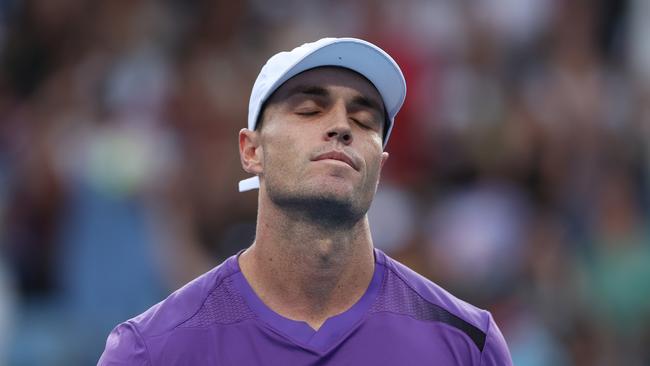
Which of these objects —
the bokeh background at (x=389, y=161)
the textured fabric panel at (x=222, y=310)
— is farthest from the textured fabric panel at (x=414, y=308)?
the bokeh background at (x=389, y=161)

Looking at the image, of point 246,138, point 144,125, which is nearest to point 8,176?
point 144,125

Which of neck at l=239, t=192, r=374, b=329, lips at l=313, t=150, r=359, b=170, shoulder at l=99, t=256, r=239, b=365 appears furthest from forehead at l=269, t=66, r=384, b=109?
shoulder at l=99, t=256, r=239, b=365

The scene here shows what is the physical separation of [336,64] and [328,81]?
6cm

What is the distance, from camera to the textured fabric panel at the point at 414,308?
3688mm

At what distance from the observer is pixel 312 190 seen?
141 inches

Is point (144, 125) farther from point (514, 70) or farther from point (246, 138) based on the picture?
point (246, 138)

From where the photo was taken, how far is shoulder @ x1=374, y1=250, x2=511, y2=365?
3.69m

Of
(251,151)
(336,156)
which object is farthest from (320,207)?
(251,151)

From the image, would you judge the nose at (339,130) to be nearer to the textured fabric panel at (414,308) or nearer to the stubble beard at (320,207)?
the stubble beard at (320,207)

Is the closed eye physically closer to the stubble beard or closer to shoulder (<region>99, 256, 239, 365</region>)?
the stubble beard

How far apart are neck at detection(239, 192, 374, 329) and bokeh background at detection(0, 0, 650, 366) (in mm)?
3405

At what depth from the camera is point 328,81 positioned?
12.2 ft

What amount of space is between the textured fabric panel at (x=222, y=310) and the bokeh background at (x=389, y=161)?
11.6 feet

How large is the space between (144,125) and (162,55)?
105cm
